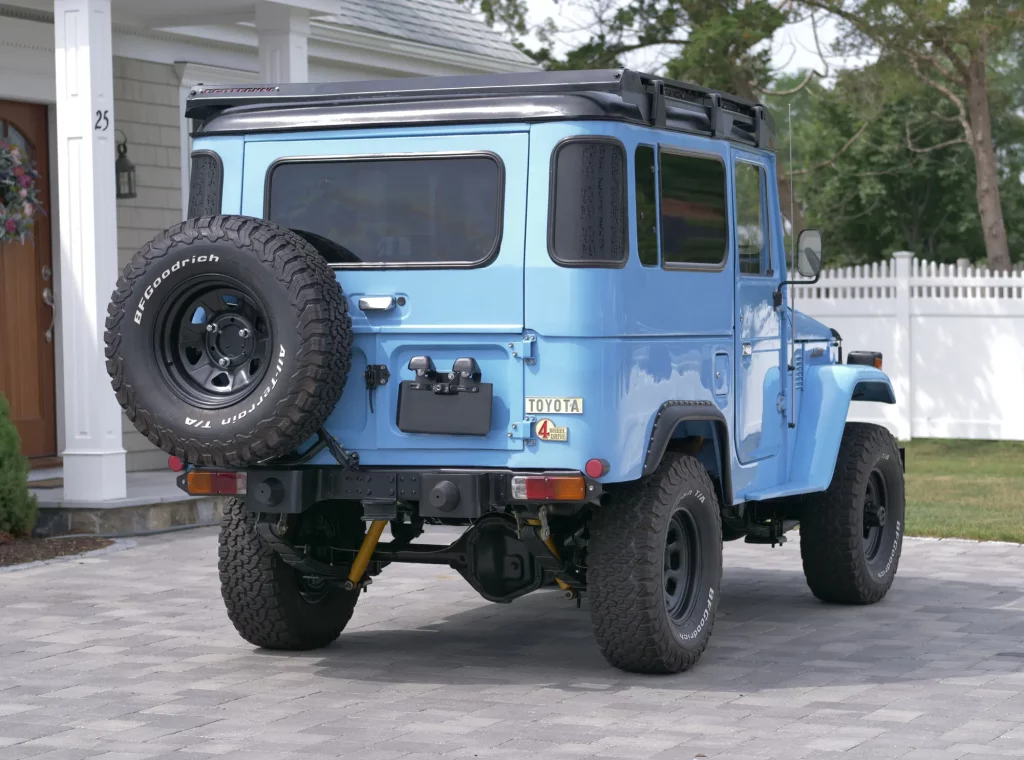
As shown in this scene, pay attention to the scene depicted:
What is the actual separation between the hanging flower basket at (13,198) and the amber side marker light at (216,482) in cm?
505

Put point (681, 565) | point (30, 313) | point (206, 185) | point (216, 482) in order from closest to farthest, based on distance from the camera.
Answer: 1. point (216, 482)
2. point (681, 565)
3. point (206, 185)
4. point (30, 313)

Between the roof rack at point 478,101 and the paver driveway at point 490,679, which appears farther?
the roof rack at point 478,101

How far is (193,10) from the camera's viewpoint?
13.5 metres

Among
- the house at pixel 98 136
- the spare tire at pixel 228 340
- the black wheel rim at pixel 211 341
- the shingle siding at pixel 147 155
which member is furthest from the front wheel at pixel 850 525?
the shingle siding at pixel 147 155

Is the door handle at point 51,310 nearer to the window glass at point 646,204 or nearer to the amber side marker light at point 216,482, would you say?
the amber side marker light at point 216,482

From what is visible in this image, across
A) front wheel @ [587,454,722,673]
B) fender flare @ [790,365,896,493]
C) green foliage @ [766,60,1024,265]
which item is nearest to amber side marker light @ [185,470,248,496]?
front wheel @ [587,454,722,673]

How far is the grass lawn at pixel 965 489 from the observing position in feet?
39.1

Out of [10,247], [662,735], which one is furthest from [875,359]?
[10,247]

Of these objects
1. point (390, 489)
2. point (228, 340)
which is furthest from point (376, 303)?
point (390, 489)

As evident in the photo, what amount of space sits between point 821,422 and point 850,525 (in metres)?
0.59

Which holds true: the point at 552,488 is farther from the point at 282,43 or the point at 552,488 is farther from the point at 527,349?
the point at 282,43

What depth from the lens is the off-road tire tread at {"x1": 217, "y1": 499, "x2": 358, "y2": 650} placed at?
750 centimetres

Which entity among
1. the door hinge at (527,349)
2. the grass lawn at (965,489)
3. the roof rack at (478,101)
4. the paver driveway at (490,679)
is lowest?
the paver driveway at (490,679)

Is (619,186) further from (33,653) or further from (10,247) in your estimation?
(10,247)
